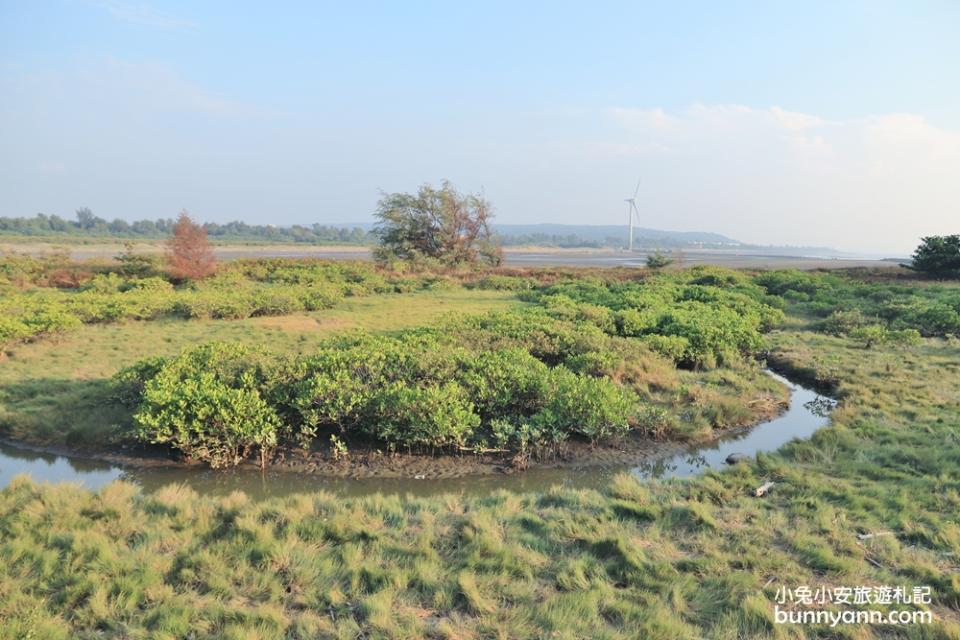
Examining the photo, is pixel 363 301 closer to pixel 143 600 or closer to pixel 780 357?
pixel 780 357

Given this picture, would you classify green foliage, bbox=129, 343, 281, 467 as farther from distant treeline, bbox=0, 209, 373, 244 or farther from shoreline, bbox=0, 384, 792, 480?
distant treeline, bbox=0, 209, 373, 244

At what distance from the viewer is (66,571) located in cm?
439

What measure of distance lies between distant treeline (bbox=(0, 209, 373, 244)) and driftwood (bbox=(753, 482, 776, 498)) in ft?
349

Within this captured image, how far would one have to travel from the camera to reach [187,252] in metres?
28.0

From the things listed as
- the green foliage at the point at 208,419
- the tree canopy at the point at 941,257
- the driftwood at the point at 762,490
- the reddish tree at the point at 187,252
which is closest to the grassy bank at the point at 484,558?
the driftwood at the point at 762,490

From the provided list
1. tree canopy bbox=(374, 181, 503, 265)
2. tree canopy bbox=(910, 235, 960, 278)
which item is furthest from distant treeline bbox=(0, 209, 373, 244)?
tree canopy bbox=(910, 235, 960, 278)

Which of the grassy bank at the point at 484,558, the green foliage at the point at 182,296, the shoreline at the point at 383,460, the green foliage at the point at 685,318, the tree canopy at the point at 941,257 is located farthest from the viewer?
the tree canopy at the point at 941,257

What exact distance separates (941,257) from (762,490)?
3531 centimetres

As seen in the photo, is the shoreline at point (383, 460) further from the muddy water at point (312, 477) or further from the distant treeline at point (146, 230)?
the distant treeline at point (146, 230)

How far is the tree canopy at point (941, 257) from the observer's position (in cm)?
3189

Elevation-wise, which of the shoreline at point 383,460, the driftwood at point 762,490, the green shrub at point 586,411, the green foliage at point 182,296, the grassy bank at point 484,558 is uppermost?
the green foliage at point 182,296

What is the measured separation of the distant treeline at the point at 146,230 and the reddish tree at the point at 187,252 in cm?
8095

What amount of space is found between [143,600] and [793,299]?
27.8 meters

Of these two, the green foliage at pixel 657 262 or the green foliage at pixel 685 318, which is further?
the green foliage at pixel 657 262
